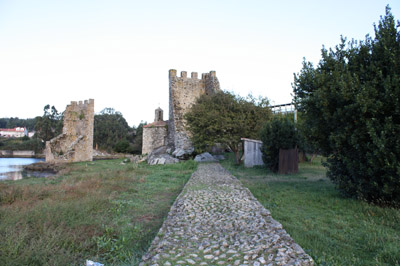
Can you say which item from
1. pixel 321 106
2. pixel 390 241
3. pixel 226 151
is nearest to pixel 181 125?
pixel 226 151

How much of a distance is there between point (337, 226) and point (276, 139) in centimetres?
843

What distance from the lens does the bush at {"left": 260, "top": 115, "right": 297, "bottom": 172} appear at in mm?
13125

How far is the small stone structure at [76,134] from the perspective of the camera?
2564cm

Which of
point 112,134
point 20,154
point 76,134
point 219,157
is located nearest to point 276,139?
point 219,157

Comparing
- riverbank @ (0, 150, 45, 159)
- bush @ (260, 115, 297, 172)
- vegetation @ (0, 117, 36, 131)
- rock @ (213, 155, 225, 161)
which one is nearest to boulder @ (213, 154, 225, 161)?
rock @ (213, 155, 225, 161)

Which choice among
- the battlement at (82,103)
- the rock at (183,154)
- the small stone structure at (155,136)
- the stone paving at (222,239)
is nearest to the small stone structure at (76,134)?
the battlement at (82,103)

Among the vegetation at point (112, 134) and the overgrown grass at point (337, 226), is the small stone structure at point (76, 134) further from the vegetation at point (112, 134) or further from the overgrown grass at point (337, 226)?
the overgrown grass at point (337, 226)

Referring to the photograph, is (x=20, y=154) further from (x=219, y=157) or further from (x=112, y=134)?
(x=219, y=157)

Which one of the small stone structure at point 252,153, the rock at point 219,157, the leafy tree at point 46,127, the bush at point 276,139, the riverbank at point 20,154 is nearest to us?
the bush at point 276,139

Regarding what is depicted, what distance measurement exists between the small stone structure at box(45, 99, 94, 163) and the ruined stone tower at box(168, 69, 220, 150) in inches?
346

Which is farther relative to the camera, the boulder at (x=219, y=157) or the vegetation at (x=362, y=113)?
the boulder at (x=219, y=157)

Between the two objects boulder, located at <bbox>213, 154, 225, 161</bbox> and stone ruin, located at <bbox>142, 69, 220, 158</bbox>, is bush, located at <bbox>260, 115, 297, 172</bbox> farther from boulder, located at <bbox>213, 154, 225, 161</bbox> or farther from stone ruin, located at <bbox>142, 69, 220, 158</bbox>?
stone ruin, located at <bbox>142, 69, 220, 158</bbox>

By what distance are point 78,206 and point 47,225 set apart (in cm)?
124

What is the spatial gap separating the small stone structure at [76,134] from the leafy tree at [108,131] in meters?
22.8
